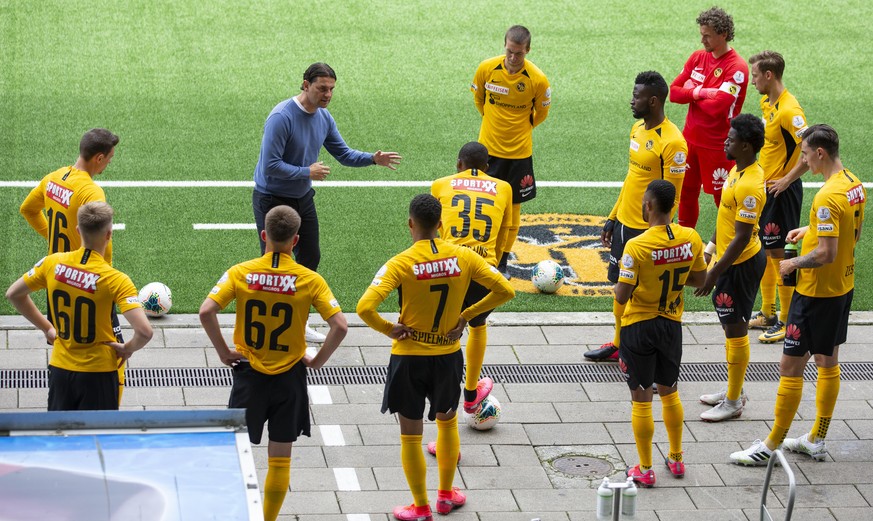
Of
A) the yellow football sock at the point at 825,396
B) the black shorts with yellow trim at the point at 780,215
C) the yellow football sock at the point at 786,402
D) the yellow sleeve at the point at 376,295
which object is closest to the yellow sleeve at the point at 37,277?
the yellow sleeve at the point at 376,295

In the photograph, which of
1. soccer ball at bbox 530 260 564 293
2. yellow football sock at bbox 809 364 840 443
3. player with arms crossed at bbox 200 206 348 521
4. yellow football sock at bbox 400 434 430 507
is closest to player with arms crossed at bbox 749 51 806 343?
soccer ball at bbox 530 260 564 293

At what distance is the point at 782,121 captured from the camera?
9.92 meters

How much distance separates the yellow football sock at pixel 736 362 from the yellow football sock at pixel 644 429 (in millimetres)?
1284

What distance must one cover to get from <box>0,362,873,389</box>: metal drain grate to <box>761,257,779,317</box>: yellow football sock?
0.82 metres

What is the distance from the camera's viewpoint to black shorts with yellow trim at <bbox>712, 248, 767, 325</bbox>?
8.39 meters

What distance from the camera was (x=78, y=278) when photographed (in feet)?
21.2

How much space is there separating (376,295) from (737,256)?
2865 millimetres

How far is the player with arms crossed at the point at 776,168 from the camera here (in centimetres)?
983

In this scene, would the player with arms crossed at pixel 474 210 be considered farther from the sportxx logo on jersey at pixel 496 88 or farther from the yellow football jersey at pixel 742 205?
the sportxx logo on jersey at pixel 496 88

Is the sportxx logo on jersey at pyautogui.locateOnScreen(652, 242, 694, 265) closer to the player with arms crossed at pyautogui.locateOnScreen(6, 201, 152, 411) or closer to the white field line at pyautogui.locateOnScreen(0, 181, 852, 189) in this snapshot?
the player with arms crossed at pyautogui.locateOnScreen(6, 201, 152, 411)

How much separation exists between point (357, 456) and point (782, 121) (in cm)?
479

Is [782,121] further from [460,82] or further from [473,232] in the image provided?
[460,82]

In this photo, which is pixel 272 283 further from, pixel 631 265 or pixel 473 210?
pixel 631 265

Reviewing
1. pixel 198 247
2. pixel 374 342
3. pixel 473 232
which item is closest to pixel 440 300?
pixel 473 232
